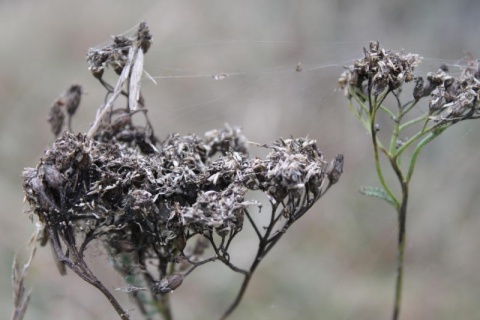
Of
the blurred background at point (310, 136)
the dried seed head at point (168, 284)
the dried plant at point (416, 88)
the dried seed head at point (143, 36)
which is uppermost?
the blurred background at point (310, 136)

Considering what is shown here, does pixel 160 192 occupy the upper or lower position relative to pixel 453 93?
lower

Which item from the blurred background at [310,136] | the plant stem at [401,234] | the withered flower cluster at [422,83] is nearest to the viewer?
the withered flower cluster at [422,83]

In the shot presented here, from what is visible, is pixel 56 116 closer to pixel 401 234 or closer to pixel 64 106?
pixel 64 106

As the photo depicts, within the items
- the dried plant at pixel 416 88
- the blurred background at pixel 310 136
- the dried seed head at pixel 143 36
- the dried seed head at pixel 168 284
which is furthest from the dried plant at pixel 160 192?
the blurred background at pixel 310 136

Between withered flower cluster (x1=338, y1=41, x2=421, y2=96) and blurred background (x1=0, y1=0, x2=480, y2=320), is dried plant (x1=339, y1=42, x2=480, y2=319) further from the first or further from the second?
blurred background (x1=0, y1=0, x2=480, y2=320)

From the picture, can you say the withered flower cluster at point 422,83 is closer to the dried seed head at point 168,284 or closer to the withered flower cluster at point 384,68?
the withered flower cluster at point 384,68

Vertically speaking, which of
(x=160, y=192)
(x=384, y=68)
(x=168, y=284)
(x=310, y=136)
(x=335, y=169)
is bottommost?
(x=168, y=284)

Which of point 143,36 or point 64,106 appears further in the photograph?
point 64,106

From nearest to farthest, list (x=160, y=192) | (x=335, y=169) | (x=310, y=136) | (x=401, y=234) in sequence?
(x=160, y=192)
(x=335, y=169)
(x=401, y=234)
(x=310, y=136)

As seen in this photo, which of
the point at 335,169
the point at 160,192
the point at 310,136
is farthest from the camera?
the point at 310,136

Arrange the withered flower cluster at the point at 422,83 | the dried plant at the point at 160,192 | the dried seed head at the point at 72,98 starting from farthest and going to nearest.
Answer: the dried seed head at the point at 72,98, the withered flower cluster at the point at 422,83, the dried plant at the point at 160,192

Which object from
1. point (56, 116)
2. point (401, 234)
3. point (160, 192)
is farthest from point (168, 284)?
point (56, 116)
